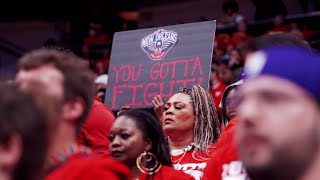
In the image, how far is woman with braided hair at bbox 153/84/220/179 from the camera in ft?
16.5

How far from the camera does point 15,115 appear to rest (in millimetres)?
2061

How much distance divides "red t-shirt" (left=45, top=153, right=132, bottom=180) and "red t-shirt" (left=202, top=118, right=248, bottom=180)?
2.65ft

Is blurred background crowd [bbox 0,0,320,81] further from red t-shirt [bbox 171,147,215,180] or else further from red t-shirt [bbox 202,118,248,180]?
red t-shirt [bbox 202,118,248,180]

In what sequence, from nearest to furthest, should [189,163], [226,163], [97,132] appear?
[226,163] → [97,132] → [189,163]

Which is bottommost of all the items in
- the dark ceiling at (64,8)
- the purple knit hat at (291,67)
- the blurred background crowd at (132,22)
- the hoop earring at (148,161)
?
the hoop earring at (148,161)

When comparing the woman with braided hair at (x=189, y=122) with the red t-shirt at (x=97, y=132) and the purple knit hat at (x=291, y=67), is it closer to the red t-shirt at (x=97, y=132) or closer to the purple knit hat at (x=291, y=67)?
the red t-shirt at (x=97, y=132)

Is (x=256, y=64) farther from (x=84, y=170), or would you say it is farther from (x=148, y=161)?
(x=148, y=161)

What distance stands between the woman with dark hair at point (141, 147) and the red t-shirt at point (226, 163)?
0.41 metres

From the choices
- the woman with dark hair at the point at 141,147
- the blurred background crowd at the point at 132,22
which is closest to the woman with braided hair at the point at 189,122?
the woman with dark hair at the point at 141,147

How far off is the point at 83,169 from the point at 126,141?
147 centimetres

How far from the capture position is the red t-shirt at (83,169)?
8.79 ft

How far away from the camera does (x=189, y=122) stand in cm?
513

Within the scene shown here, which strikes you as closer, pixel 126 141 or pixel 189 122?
pixel 126 141

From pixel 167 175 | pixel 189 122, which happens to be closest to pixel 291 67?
pixel 167 175
